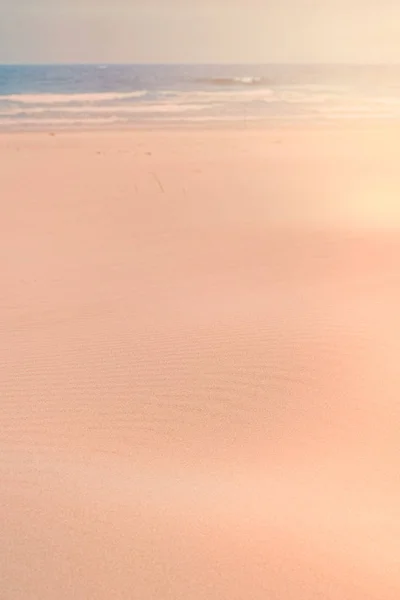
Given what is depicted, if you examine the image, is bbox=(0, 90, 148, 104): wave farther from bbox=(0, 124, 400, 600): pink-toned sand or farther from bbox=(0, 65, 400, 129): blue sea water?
bbox=(0, 124, 400, 600): pink-toned sand

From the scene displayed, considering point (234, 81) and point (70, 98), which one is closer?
point (70, 98)

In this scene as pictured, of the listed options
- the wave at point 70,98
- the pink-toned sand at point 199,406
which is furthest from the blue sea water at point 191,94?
the pink-toned sand at point 199,406

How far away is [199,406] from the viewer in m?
3.63

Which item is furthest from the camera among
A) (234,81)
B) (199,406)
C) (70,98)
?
(234,81)

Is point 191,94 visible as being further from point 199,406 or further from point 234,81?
point 199,406

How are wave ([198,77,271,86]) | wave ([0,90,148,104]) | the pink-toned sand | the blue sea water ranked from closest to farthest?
1. the pink-toned sand
2. the blue sea water
3. wave ([0,90,148,104])
4. wave ([198,77,271,86])

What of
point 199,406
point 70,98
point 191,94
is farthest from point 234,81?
point 199,406

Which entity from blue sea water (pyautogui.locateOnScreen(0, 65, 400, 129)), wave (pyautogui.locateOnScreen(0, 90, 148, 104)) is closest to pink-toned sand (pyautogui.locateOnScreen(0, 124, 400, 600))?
blue sea water (pyautogui.locateOnScreen(0, 65, 400, 129))

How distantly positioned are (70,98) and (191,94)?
14.9 ft

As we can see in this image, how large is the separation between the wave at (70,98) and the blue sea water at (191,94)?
0.11ft

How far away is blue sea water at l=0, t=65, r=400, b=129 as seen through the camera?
20.2 m

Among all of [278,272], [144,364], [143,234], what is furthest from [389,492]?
[143,234]

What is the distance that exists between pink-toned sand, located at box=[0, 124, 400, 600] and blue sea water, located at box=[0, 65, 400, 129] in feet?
37.5

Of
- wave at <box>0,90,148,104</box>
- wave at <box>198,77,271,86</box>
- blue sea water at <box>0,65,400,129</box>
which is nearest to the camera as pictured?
blue sea water at <box>0,65,400,129</box>
